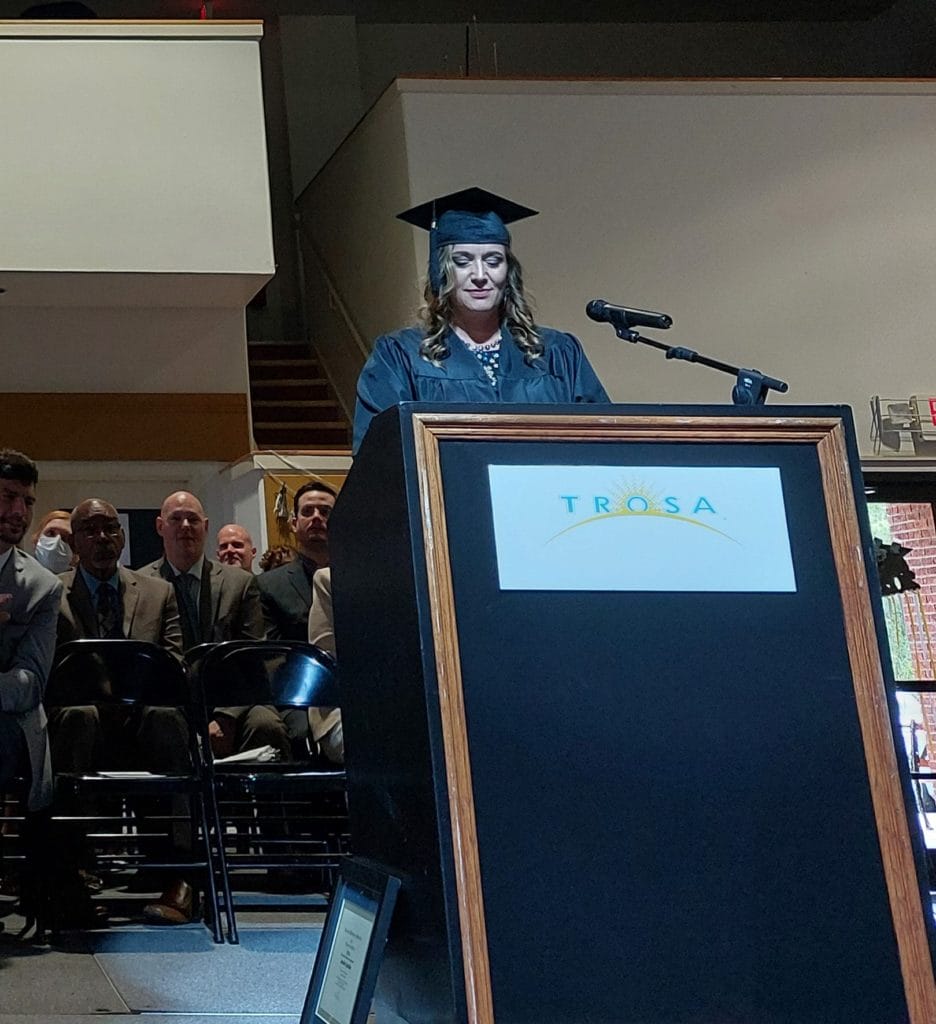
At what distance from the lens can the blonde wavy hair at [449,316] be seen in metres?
2.40

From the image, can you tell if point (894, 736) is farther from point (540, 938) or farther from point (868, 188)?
point (868, 188)

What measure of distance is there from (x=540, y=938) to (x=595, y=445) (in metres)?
0.54

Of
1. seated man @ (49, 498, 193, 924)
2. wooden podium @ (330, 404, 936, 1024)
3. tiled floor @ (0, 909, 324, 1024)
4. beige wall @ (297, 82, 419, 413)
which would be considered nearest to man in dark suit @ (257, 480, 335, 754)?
seated man @ (49, 498, 193, 924)

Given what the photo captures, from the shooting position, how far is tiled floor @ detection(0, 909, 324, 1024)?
252cm

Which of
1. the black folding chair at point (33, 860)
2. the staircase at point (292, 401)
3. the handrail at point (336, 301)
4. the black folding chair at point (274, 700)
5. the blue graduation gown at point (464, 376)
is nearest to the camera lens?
the blue graduation gown at point (464, 376)

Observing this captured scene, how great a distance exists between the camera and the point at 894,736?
1.67 meters

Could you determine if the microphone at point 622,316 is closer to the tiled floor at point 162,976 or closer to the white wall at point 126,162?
the tiled floor at point 162,976

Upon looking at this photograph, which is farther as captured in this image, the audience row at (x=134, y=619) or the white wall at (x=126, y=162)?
the white wall at (x=126, y=162)

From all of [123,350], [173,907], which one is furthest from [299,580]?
[123,350]

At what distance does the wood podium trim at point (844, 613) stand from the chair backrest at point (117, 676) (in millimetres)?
2314

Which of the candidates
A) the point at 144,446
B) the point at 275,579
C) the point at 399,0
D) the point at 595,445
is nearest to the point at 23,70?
the point at 144,446

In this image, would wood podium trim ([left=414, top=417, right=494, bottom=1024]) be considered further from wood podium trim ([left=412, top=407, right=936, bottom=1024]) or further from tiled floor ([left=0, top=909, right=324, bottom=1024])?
tiled floor ([left=0, top=909, right=324, bottom=1024])

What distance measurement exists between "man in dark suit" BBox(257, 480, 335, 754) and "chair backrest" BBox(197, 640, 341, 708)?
37.1 inches

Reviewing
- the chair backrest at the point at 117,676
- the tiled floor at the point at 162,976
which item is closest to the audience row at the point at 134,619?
the chair backrest at the point at 117,676
